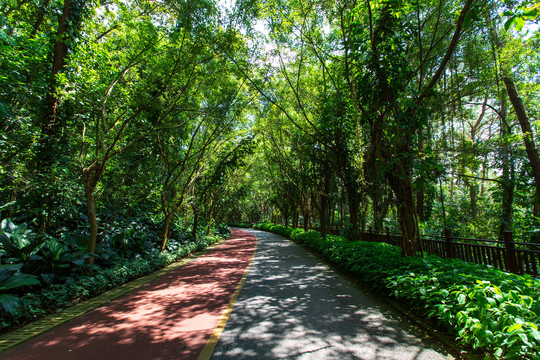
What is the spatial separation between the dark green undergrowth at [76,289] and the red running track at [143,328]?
0.62 metres

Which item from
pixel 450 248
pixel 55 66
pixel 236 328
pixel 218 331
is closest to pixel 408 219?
pixel 450 248

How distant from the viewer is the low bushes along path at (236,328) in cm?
303

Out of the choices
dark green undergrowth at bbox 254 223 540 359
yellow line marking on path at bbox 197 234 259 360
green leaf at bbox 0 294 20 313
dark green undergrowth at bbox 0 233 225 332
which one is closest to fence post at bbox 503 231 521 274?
dark green undergrowth at bbox 254 223 540 359

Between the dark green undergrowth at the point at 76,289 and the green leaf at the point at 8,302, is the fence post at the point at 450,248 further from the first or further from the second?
the green leaf at the point at 8,302

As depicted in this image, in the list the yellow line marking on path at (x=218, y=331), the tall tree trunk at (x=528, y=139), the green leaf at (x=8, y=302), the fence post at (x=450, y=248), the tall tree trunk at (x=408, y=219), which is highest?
the tall tree trunk at (x=528, y=139)

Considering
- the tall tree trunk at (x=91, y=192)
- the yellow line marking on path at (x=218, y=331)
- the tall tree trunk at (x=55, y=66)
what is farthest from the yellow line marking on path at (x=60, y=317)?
the tall tree trunk at (x=55, y=66)

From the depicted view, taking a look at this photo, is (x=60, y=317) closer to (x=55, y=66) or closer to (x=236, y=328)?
(x=236, y=328)

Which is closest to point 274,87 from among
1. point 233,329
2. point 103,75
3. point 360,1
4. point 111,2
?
point 360,1

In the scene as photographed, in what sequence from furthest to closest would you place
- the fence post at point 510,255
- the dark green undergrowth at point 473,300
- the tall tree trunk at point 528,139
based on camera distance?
the tall tree trunk at point 528,139 → the fence post at point 510,255 → the dark green undergrowth at point 473,300

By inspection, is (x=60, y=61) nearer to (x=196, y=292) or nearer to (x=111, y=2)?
(x=111, y=2)

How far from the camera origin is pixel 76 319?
4160 millimetres

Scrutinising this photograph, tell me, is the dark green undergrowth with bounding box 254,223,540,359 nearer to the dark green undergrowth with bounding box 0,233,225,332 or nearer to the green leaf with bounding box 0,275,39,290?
the green leaf with bounding box 0,275,39,290

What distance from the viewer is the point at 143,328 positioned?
374 centimetres

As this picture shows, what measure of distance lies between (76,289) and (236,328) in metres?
3.44
